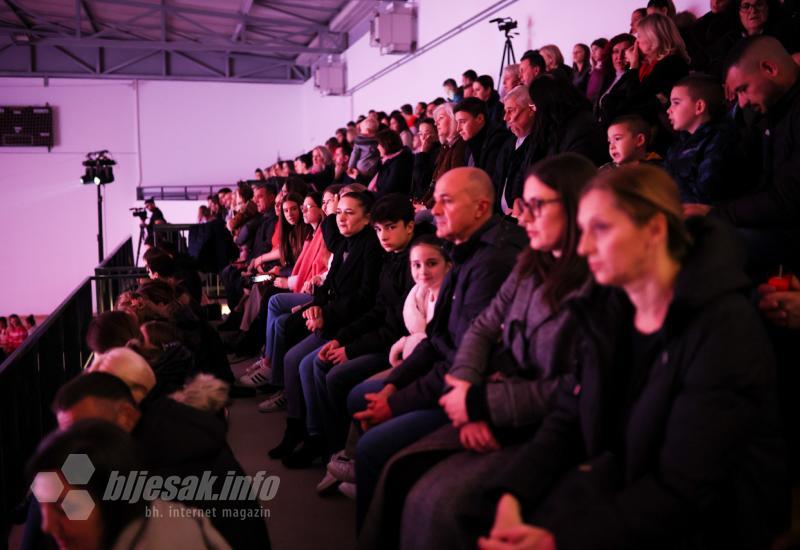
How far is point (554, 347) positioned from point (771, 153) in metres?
1.07

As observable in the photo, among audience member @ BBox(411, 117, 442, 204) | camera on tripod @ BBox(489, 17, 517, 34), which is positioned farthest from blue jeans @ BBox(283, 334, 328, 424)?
camera on tripod @ BBox(489, 17, 517, 34)

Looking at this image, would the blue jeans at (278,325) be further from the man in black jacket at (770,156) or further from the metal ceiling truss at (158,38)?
the metal ceiling truss at (158,38)

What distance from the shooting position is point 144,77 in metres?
14.8

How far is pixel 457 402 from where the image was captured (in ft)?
6.00

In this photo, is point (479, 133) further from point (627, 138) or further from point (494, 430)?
point (494, 430)

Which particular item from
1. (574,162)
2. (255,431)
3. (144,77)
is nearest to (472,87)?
(255,431)

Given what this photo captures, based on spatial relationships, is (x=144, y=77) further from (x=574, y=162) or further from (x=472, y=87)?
(x=574, y=162)

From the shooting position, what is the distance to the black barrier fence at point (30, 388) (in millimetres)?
2574

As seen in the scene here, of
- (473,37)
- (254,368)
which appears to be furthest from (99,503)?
(473,37)

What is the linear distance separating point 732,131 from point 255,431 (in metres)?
2.56

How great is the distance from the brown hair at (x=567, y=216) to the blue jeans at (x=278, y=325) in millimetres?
2384

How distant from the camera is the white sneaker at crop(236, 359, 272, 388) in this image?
4.24m

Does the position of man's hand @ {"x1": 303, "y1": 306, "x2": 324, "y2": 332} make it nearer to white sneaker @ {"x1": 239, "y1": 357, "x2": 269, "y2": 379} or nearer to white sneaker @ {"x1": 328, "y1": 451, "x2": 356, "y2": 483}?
white sneaker @ {"x1": 328, "y1": 451, "x2": 356, "y2": 483}

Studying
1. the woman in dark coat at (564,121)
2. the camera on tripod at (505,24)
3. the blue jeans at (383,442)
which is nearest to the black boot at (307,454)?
the blue jeans at (383,442)
